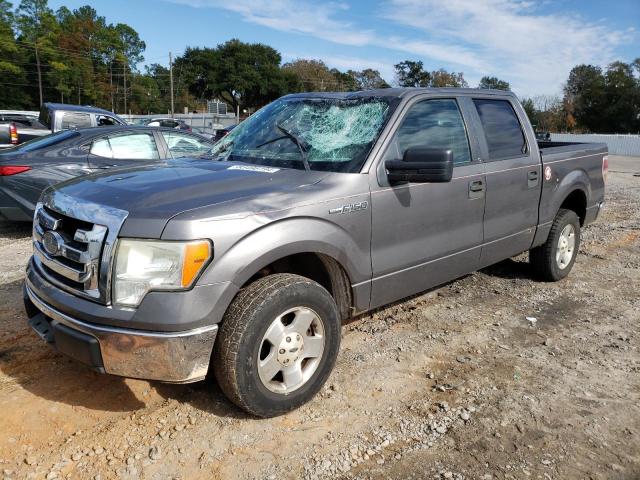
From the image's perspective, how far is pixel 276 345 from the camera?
2799mm

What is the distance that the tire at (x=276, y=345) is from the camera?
261 centimetres

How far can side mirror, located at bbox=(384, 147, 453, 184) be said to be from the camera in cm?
309

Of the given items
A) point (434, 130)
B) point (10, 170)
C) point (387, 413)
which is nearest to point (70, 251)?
point (387, 413)

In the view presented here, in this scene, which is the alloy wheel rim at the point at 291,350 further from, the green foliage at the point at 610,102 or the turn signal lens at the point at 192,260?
the green foliage at the point at 610,102

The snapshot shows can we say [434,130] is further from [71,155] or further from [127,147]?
[71,155]

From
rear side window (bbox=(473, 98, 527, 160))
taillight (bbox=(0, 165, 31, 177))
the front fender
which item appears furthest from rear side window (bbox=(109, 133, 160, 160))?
the front fender

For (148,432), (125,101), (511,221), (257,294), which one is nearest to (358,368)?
(257,294)

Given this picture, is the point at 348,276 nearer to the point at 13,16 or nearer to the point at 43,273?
the point at 43,273

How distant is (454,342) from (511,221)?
1.24 m

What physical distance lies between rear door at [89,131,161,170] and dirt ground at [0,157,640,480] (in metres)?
3.14

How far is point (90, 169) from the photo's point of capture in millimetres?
6934

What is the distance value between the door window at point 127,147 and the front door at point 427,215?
477 cm

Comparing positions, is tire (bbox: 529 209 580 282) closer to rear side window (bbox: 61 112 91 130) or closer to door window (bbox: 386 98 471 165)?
door window (bbox: 386 98 471 165)

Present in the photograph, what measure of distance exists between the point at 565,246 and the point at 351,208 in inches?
132
